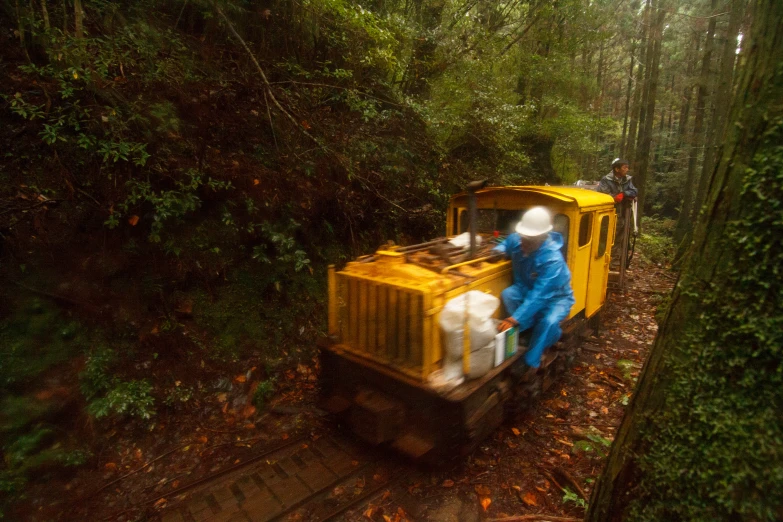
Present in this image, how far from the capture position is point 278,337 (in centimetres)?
517

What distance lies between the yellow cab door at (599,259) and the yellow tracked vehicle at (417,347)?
2.22 ft

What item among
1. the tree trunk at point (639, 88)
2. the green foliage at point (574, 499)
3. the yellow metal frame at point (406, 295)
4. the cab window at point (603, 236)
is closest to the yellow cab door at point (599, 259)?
the cab window at point (603, 236)

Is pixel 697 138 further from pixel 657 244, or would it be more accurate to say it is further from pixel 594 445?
pixel 594 445

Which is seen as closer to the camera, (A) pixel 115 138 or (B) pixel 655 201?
(A) pixel 115 138

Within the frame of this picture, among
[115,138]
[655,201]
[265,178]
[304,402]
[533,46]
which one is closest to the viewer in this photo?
[115,138]

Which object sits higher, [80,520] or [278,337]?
[278,337]

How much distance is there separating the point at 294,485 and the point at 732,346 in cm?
342

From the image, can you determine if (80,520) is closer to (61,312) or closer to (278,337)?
(61,312)

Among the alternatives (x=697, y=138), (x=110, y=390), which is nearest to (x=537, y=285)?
(x=110, y=390)

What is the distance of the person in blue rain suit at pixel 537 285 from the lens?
11.9 feet

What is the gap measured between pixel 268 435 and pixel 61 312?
2.62 metres

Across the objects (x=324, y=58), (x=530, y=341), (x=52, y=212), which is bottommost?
(x=530, y=341)

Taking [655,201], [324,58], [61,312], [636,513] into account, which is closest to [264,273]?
[61,312]

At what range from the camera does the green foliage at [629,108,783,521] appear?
139 centimetres
